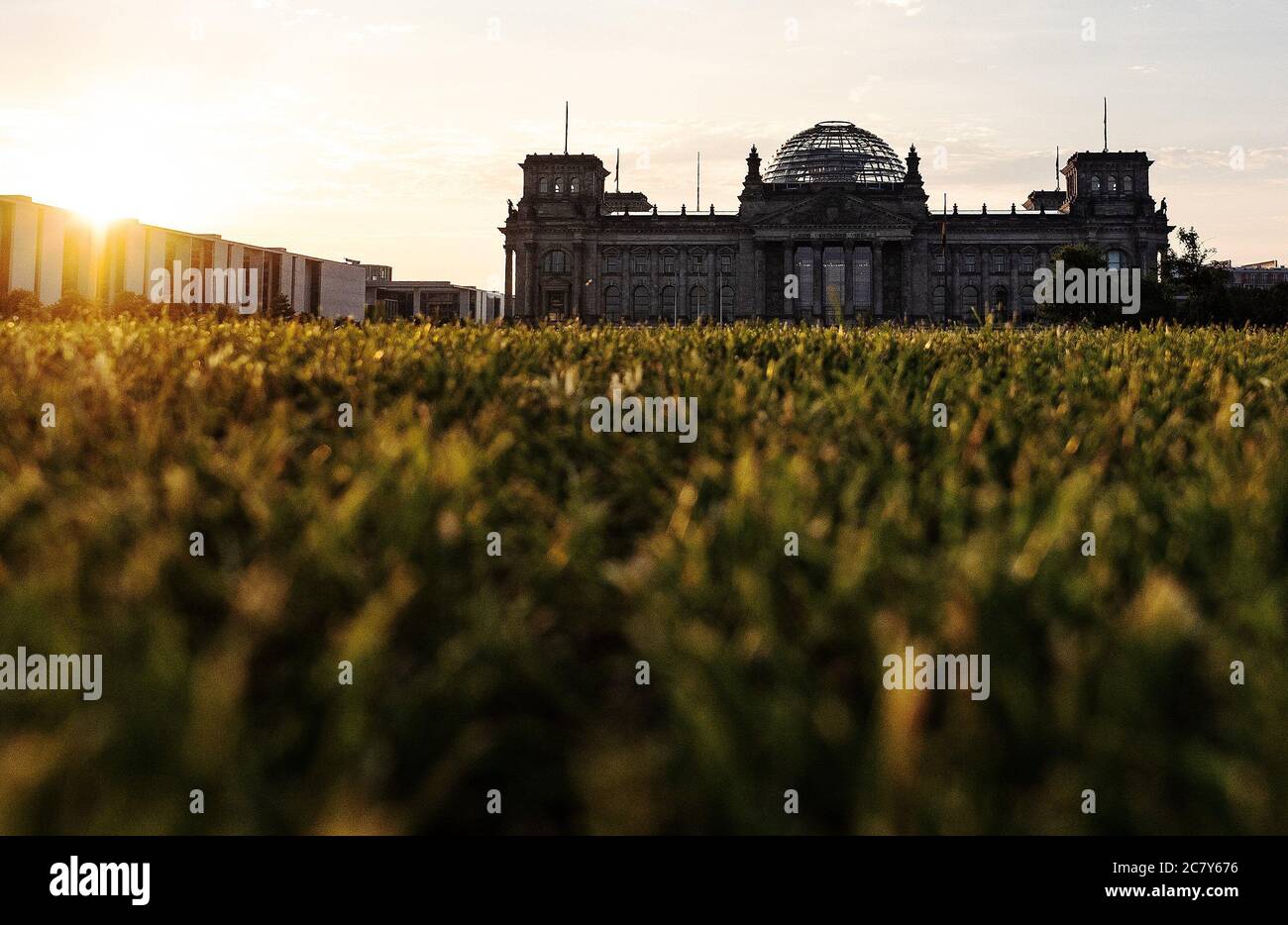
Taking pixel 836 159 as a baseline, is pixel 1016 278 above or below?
below

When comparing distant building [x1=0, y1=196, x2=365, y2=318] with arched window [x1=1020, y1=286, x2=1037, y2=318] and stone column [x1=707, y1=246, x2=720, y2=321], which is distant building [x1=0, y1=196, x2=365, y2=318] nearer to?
stone column [x1=707, y1=246, x2=720, y2=321]

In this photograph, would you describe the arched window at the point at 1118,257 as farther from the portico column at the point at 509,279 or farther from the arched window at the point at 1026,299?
the portico column at the point at 509,279

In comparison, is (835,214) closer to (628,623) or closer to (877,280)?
(877,280)

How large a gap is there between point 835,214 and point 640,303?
858 inches

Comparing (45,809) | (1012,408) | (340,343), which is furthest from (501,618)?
(340,343)

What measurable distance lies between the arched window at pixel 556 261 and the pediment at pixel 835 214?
21583mm

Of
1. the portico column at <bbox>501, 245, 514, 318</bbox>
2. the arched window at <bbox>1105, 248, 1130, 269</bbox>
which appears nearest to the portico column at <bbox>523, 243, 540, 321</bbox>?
the portico column at <bbox>501, 245, 514, 318</bbox>

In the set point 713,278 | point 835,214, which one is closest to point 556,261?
point 713,278

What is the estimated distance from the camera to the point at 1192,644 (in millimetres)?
2379

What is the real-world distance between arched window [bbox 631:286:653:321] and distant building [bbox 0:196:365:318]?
3365cm

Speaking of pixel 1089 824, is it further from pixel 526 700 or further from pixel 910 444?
pixel 910 444

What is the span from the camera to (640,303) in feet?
377
